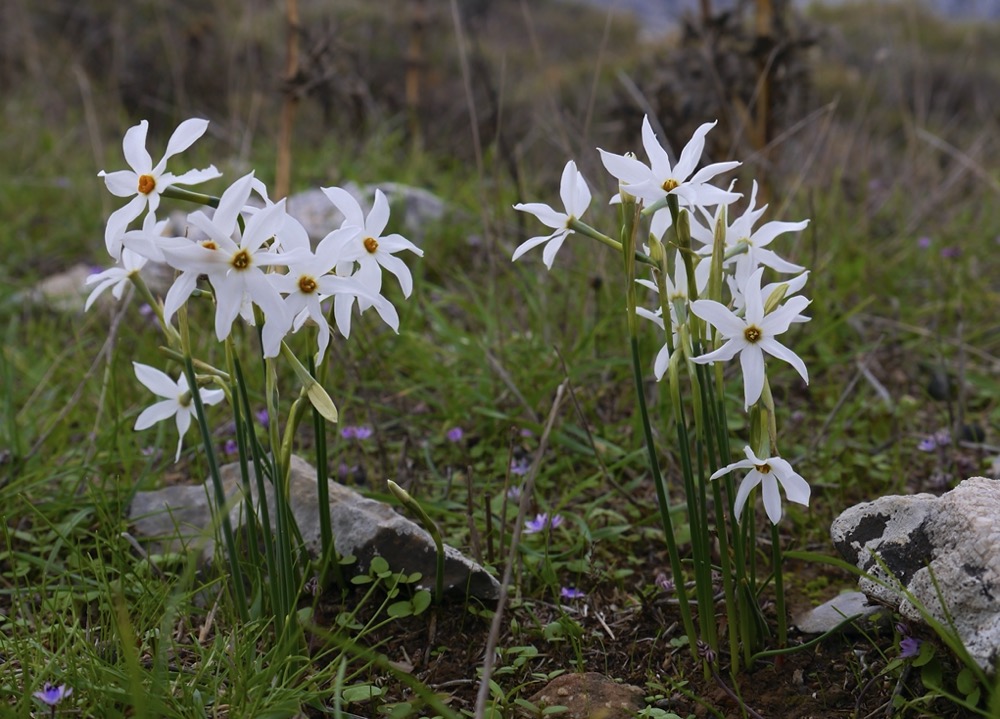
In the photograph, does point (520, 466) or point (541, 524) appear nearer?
point (541, 524)

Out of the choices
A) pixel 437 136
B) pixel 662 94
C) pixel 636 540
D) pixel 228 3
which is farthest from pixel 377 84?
pixel 636 540

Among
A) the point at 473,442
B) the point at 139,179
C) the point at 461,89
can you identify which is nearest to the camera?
the point at 139,179

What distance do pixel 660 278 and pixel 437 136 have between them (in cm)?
525

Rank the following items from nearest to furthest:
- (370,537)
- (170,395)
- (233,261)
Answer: (233,261), (170,395), (370,537)

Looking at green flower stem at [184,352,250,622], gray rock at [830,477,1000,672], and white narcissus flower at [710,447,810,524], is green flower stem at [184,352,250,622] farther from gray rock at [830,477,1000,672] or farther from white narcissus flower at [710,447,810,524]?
gray rock at [830,477,1000,672]

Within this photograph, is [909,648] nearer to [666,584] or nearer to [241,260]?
[666,584]

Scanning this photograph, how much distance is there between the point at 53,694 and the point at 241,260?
0.71 metres

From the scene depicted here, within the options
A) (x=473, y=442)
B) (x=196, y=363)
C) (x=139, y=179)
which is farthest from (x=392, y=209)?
(x=139, y=179)

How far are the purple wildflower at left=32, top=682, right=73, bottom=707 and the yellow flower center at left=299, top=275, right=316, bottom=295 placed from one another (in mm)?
701

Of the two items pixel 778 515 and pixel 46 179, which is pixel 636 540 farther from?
pixel 46 179

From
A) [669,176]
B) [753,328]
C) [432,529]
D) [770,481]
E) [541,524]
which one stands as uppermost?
[669,176]

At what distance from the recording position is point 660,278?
144cm

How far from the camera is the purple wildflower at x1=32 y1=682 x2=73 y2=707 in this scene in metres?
1.36

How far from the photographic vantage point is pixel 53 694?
1.37 meters
